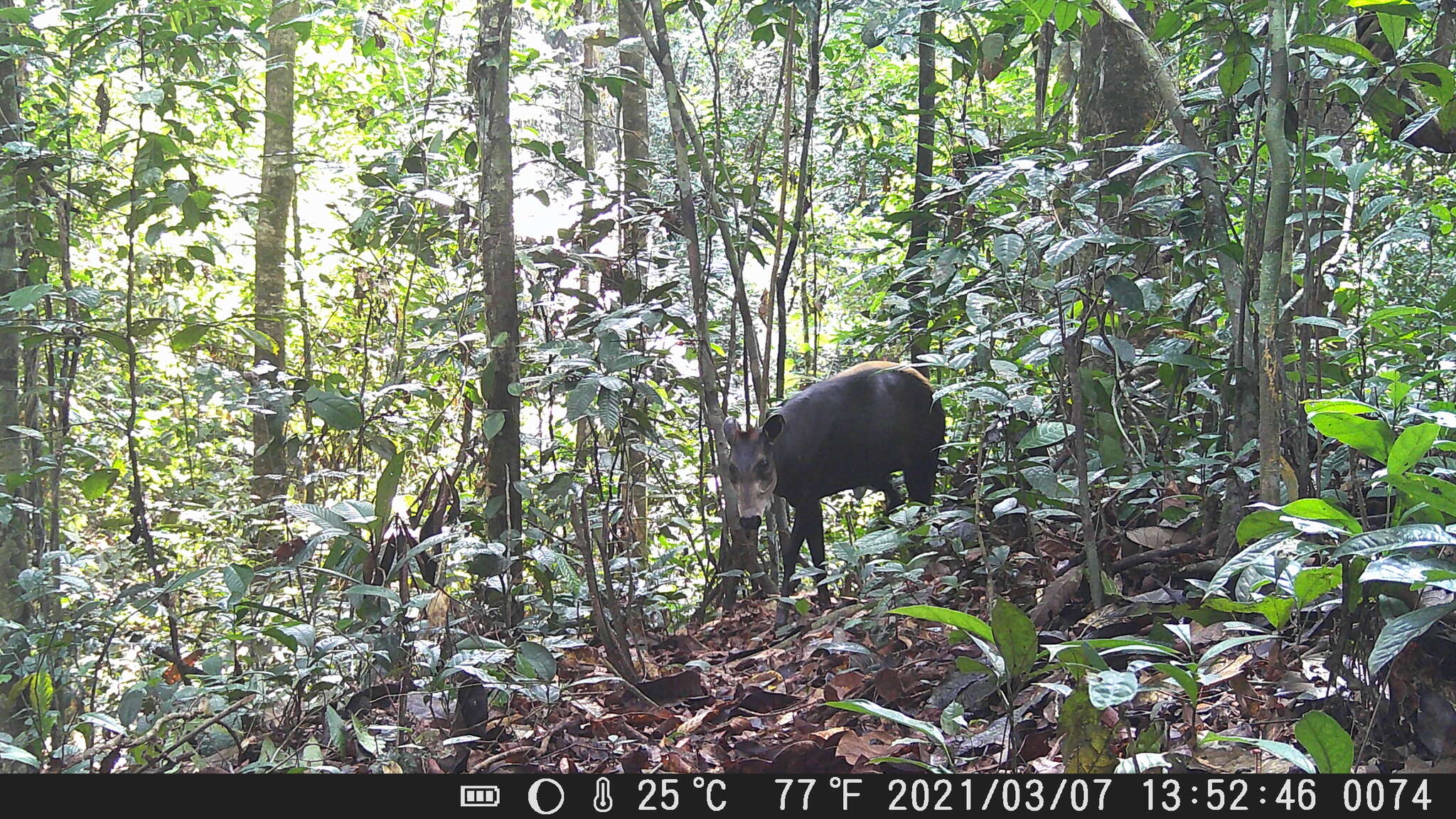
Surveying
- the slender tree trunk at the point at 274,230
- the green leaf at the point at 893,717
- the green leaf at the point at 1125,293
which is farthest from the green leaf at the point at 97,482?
the green leaf at the point at 1125,293

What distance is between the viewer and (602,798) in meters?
2.17

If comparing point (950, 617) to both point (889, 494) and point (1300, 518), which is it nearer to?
point (1300, 518)

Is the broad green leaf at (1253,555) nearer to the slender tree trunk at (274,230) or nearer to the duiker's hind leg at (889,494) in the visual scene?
the duiker's hind leg at (889,494)

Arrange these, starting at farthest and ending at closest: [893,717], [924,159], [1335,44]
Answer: [924,159]
[1335,44]
[893,717]

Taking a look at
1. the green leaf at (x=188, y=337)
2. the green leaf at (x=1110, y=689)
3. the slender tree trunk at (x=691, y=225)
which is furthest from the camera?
the slender tree trunk at (x=691, y=225)

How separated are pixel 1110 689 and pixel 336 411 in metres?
2.69

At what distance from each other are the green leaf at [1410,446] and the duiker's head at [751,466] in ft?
12.1

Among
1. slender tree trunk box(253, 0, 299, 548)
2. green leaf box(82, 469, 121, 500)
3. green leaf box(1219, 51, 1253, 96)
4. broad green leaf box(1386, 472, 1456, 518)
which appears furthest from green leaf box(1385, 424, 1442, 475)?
slender tree trunk box(253, 0, 299, 548)

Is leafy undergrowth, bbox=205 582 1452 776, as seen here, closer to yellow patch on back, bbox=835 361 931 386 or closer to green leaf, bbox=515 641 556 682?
green leaf, bbox=515 641 556 682

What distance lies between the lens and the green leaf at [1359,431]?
74.0 inches

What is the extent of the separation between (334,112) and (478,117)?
6.54m

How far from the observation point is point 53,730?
3.43m

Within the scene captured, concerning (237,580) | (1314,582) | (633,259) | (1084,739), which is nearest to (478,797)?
(237,580)

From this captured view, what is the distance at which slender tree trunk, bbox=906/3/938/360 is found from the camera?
16.1 feet
